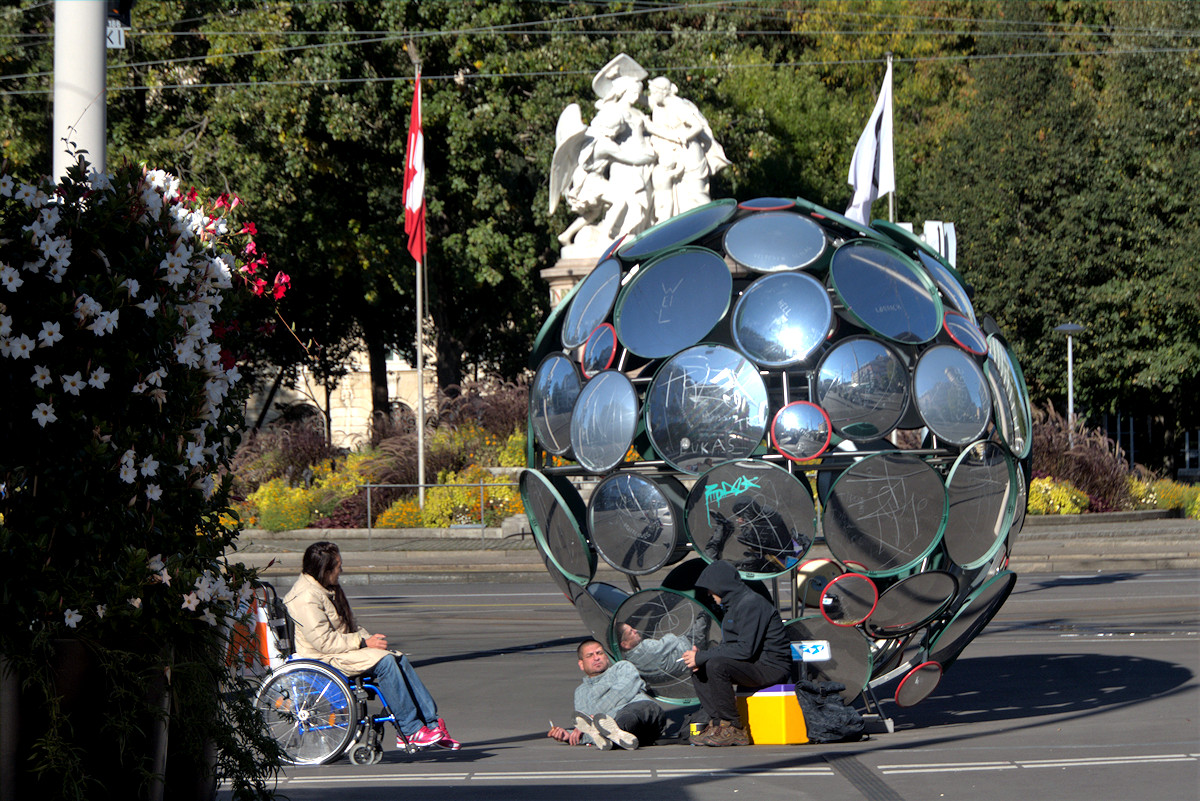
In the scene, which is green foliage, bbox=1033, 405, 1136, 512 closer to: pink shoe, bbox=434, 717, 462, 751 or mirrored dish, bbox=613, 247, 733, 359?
mirrored dish, bbox=613, 247, 733, 359

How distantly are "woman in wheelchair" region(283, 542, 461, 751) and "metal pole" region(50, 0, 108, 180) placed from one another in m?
3.17

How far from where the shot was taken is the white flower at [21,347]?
13.5ft

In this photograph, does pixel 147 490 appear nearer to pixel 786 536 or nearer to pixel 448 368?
pixel 786 536

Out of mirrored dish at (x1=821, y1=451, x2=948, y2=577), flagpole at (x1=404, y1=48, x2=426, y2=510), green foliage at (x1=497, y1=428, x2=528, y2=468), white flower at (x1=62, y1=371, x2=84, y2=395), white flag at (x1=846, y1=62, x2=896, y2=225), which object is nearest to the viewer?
white flower at (x1=62, y1=371, x2=84, y2=395)

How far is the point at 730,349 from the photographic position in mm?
7688

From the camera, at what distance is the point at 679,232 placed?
27.3 ft

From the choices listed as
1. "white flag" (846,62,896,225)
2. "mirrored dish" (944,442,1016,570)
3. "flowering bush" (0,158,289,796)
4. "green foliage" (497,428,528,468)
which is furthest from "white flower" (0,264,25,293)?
"green foliage" (497,428,528,468)

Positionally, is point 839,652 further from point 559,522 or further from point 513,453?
point 513,453

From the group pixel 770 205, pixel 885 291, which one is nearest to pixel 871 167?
pixel 770 205

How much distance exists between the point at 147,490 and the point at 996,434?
537cm

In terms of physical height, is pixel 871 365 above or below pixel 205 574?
above

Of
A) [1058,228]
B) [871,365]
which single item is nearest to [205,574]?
[871,365]

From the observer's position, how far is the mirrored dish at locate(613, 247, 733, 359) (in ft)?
25.6

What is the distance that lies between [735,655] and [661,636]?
0.71 metres
